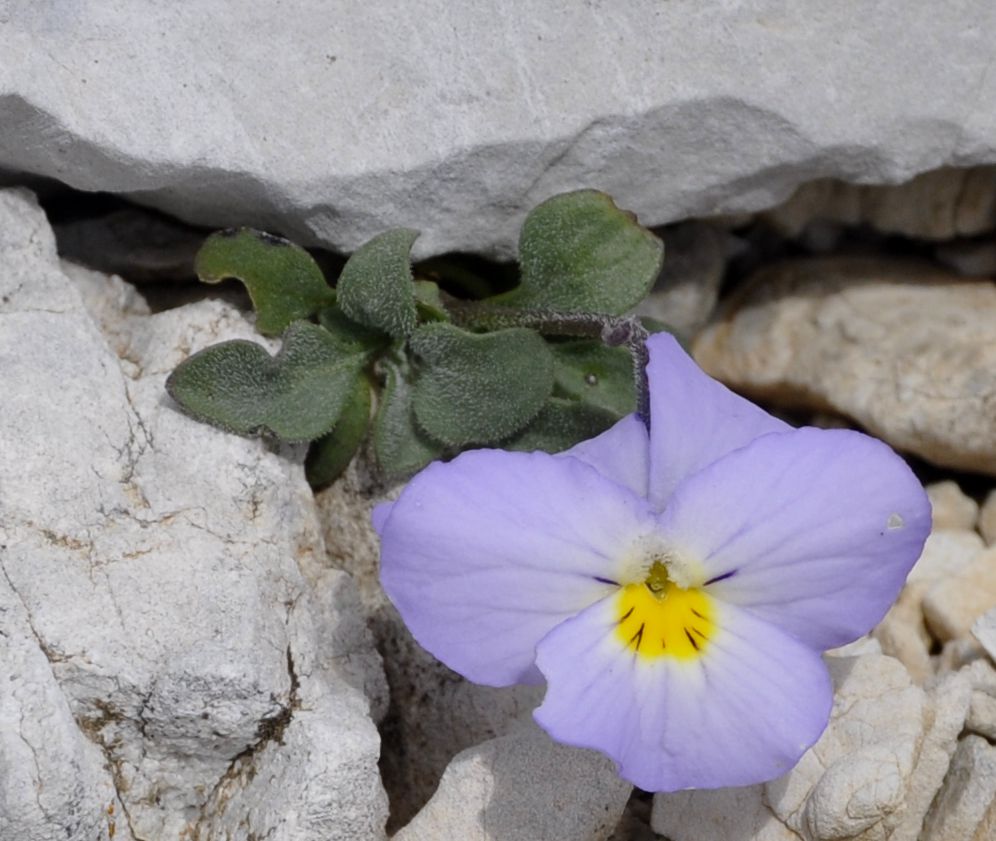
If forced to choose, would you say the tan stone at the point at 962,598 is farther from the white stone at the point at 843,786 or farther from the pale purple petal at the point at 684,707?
the pale purple petal at the point at 684,707

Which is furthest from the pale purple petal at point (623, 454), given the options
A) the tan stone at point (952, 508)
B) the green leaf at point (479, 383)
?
the tan stone at point (952, 508)

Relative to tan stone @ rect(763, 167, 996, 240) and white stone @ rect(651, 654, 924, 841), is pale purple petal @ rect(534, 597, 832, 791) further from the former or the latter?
tan stone @ rect(763, 167, 996, 240)

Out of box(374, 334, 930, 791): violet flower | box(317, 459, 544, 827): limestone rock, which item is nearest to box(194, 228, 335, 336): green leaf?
box(317, 459, 544, 827): limestone rock

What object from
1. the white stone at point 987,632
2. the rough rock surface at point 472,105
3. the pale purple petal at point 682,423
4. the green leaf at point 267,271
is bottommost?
the white stone at point 987,632

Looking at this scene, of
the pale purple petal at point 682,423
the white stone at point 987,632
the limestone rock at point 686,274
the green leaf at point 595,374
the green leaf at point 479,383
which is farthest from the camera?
the limestone rock at point 686,274

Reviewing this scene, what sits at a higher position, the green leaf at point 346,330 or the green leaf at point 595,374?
the green leaf at point 346,330

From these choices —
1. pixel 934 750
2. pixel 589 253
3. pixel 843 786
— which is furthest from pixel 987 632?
pixel 589 253
